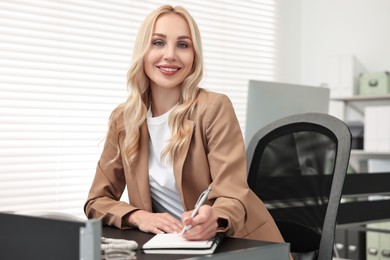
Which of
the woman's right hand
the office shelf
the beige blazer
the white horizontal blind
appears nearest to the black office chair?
the beige blazer

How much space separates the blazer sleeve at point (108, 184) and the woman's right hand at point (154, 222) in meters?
0.07

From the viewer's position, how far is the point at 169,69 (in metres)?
1.68

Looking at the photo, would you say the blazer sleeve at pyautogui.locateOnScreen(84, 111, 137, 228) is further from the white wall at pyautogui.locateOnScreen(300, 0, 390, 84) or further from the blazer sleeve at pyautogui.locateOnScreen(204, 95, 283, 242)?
the white wall at pyautogui.locateOnScreen(300, 0, 390, 84)

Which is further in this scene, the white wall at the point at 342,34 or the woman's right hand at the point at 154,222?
the white wall at the point at 342,34

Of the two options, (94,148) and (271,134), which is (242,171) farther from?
(94,148)

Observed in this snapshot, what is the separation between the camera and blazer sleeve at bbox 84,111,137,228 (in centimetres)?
165

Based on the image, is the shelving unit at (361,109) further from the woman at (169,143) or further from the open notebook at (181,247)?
the open notebook at (181,247)

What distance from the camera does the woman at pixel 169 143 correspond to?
62.2 inches

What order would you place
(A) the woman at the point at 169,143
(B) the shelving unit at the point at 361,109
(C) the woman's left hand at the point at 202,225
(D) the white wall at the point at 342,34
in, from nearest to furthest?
(C) the woman's left hand at the point at 202,225, (A) the woman at the point at 169,143, (B) the shelving unit at the point at 361,109, (D) the white wall at the point at 342,34

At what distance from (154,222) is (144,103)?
427 mm

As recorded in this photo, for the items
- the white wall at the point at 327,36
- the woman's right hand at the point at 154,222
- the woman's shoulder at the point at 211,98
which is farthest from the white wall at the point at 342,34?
the woman's right hand at the point at 154,222

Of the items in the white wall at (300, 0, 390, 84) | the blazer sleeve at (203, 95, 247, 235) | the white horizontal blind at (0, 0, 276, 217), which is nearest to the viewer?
Answer: the blazer sleeve at (203, 95, 247, 235)

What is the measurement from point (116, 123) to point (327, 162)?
67cm

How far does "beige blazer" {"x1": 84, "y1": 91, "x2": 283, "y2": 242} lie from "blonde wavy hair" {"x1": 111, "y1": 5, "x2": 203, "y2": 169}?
0.02m
